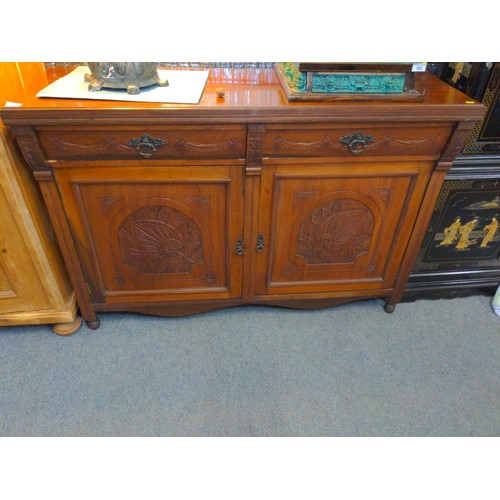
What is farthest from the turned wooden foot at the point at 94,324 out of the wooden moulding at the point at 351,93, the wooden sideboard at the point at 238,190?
the wooden moulding at the point at 351,93

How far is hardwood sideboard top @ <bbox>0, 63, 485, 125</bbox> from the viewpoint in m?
0.91

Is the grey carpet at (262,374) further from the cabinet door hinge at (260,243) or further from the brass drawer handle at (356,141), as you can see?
the brass drawer handle at (356,141)

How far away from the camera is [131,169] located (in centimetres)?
102

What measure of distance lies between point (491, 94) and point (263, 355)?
1.04m

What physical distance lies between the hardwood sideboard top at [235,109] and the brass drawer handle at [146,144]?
52mm

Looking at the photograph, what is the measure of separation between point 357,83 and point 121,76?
61cm

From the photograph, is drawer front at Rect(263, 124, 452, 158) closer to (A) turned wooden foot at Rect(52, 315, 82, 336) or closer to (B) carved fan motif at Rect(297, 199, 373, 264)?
(B) carved fan motif at Rect(297, 199, 373, 264)

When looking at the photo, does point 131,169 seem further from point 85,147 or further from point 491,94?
point 491,94

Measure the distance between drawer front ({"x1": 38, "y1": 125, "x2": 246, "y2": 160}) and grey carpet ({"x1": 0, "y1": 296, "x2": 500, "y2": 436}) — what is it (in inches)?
25.7

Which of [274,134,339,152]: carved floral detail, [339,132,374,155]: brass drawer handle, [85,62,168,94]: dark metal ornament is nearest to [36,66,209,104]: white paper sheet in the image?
[85,62,168,94]: dark metal ornament

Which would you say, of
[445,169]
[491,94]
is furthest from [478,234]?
[491,94]

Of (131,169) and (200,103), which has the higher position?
(200,103)

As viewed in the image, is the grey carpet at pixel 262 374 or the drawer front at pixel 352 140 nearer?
the drawer front at pixel 352 140

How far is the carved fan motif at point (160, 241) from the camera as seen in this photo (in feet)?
3.69
